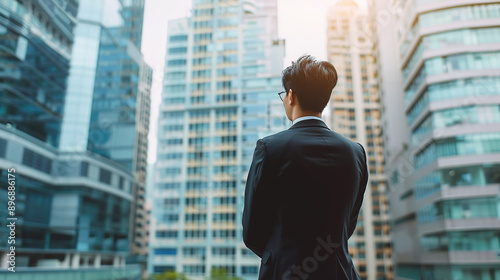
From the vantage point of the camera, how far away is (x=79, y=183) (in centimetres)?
1126

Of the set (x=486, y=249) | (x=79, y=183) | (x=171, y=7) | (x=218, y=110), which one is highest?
(x=218, y=110)

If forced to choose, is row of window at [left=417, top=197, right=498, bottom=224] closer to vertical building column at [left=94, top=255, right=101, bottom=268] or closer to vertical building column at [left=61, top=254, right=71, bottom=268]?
vertical building column at [left=94, top=255, right=101, bottom=268]

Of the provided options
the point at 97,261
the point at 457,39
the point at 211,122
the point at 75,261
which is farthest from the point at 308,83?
the point at 211,122

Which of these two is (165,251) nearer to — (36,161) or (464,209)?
(36,161)

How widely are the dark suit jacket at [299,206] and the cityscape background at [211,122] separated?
109 inches

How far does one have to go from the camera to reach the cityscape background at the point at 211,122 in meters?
7.90

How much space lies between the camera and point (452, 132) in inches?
363

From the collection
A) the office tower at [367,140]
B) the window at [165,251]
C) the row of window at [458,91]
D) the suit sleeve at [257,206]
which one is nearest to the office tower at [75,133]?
the window at [165,251]

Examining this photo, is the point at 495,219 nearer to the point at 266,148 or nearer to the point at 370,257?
the point at 266,148

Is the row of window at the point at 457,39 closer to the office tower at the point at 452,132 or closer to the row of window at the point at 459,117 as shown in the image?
the office tower at the point at 452,132

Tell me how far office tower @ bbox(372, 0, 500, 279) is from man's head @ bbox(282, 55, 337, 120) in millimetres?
7279

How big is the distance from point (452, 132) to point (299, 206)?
33.4ft

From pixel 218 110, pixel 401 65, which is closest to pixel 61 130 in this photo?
pixel 218 110

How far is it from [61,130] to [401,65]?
11.9 metres
